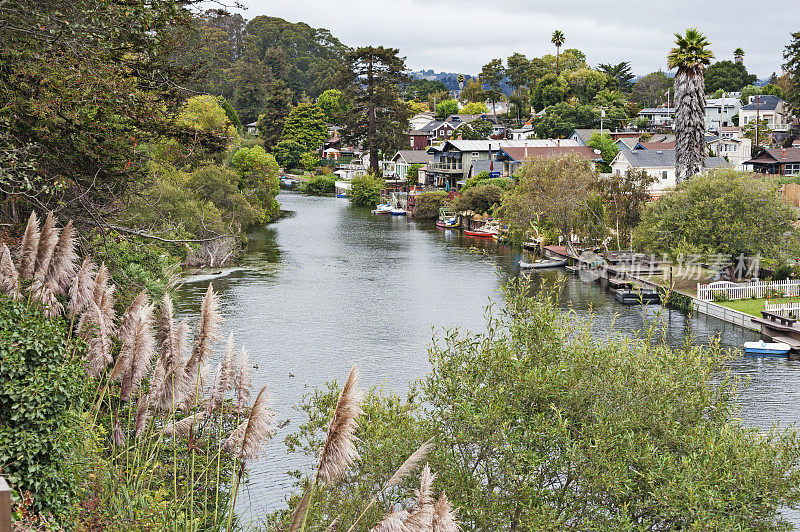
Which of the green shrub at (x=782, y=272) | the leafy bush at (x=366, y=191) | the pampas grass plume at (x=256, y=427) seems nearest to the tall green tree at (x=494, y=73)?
the leafy bush at (x=366, y=191)

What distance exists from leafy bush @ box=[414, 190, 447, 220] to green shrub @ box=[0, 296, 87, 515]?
2559 inches

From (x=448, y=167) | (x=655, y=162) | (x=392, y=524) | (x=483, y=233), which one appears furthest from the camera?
(x=448, y=167)

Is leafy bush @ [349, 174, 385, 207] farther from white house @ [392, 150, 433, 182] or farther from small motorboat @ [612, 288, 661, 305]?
small motorboat @ [612, 288, 661, 305]

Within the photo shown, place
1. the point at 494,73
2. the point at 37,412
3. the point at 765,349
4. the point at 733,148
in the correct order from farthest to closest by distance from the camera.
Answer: the point at 494,73, the point at 733,148, the point at 765,349, the point at 37,412

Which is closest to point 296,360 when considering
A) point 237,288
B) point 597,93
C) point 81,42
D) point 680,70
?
point 237,288

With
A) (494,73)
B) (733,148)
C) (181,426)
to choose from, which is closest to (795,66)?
(733,148)

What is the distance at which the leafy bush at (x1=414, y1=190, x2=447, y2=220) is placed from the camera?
73500mm

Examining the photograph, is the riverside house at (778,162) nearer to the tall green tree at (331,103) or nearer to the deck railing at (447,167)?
the deck railing at (447,167)

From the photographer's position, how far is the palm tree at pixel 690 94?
4309 centimetres

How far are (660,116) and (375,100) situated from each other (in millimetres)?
42676

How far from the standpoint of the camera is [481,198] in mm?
66812

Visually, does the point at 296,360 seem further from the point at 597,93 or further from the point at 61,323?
the point at 597,93

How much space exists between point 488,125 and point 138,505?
9350cm

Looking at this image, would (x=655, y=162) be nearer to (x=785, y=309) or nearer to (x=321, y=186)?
(x=785, y=309)
